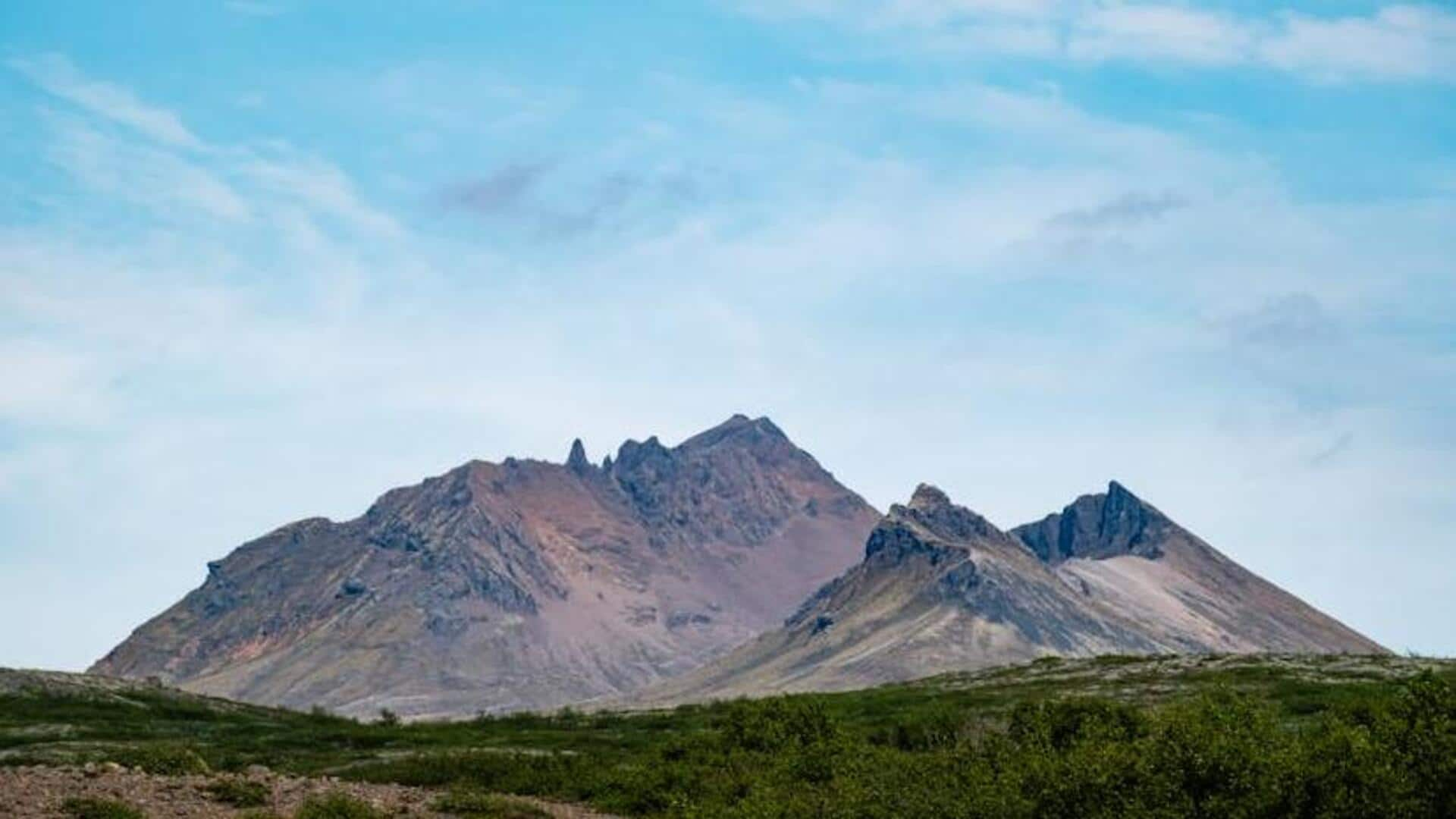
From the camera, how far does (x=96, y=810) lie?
160 feet

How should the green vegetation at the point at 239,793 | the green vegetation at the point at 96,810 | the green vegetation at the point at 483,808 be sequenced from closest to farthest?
1. the green vegetation at the point at 96,810
2. the green vegetation at the point at 239,793
3. the green vegetation at the point at 483,808

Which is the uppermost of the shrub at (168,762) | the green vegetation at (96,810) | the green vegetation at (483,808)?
the shrub at (168,762)

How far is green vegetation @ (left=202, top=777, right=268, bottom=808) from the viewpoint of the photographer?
5359 centimetres

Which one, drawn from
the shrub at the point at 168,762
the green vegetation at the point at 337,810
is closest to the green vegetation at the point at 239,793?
the green vegetation at the point at 337,810

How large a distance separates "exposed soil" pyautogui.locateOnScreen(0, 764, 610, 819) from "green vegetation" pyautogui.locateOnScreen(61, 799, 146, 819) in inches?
12.3

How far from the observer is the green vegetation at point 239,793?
53.6 metres

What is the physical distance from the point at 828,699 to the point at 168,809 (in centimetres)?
7954

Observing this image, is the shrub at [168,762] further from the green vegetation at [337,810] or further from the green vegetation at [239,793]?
the green vegetation at [337,810]

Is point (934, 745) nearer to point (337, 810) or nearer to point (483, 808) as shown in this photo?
point (483, 808)

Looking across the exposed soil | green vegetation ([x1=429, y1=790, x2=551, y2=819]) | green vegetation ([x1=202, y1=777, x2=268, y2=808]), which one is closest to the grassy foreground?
green vegetation ([x1=429, y1=790, x2=551, y2=819])

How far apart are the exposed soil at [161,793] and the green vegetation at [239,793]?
25 centimetres

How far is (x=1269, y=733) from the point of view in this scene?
189 feet

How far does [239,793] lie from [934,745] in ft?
114

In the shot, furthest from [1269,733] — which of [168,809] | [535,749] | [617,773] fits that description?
[535,749]
